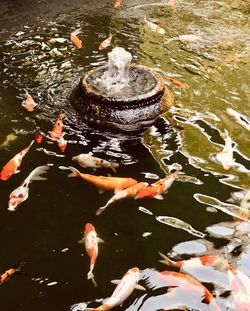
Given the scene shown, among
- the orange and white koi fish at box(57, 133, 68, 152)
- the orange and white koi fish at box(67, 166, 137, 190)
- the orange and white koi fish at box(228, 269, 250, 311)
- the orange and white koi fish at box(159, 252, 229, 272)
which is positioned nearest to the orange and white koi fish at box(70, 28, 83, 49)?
the orange and white koi fish at box(57, 133, 68, 152)

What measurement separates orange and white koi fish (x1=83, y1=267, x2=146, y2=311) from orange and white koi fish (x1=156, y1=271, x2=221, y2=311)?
0.24 m

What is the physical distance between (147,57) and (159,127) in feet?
8.92

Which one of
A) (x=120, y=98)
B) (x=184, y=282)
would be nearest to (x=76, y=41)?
(x=120, y=98)

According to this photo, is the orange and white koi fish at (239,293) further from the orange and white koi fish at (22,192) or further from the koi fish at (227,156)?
the orange and white koi fish at (22,192)

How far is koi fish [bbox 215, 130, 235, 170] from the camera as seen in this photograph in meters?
5.45

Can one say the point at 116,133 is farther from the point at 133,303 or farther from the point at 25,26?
the point at 25,26

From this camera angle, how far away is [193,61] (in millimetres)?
8062

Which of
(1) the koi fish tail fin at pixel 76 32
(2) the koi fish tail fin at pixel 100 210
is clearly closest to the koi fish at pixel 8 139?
(2) the koi fish tail fin at pixel 100 210

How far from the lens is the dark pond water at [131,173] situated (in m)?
3.95

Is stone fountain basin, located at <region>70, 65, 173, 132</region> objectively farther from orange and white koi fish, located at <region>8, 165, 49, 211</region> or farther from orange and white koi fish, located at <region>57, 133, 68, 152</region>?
orange and white koi fish, located at <region>8, 165, 49, 211</region>

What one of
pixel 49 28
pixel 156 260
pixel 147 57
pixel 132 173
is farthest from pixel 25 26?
pixel 156 260

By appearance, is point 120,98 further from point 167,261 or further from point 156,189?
point 167,261

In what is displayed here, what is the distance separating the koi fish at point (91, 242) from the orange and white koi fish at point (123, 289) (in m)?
0.30

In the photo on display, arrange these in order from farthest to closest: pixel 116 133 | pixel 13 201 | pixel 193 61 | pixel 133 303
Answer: pixel 193 61 → pixel 116 133 → pixel 13 201 → pixel 133 303
